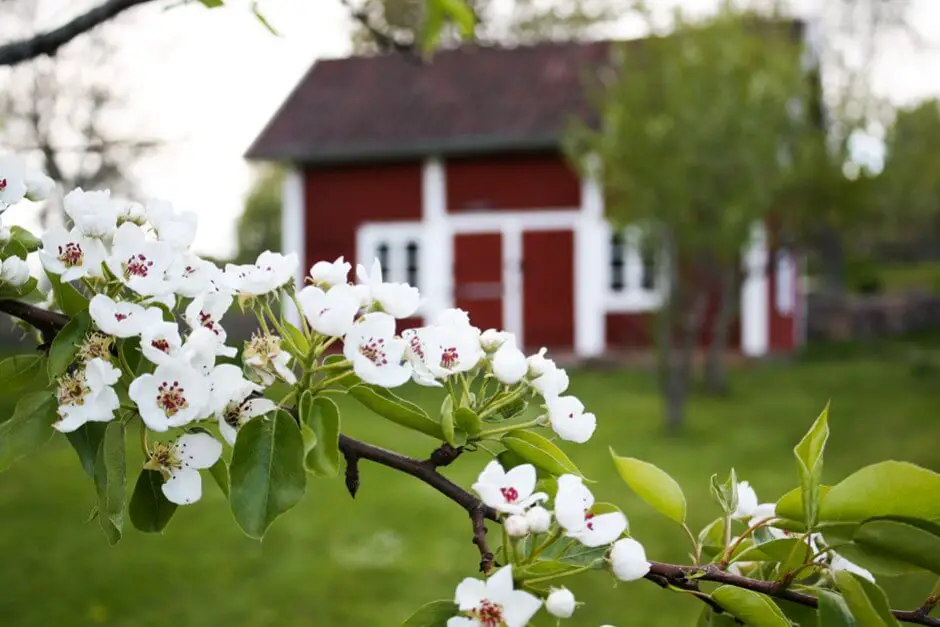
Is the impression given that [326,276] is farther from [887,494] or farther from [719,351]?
[719,351]

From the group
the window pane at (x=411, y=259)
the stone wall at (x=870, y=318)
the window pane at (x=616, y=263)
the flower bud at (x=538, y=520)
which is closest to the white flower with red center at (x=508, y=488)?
the flower bud at (x=538, y=520)

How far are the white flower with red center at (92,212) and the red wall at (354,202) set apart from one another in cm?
1231

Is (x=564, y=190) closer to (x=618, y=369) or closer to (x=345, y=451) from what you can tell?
(x=618, y=369)

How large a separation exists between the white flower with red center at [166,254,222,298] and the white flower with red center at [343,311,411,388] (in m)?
0.17

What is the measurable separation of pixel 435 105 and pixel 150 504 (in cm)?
1326

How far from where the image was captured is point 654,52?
31.3 ft

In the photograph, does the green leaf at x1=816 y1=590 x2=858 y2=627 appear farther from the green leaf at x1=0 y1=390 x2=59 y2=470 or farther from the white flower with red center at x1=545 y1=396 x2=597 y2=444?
the green leaf at x1=0 y1=390 x2=59 y2=470

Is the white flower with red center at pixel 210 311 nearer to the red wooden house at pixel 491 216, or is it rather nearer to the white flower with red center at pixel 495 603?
the white flower with red center at pixel 495 603

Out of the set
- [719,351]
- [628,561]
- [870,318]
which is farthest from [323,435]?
[870,318]

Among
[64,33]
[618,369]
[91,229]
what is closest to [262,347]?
[91,229]

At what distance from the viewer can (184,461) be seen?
838mm

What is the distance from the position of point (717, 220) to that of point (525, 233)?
450 centimetres

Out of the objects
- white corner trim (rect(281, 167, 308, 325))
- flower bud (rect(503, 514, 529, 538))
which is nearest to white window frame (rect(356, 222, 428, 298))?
white corner trim (rect(281, 167, 308, 325))

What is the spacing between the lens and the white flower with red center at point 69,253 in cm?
86
